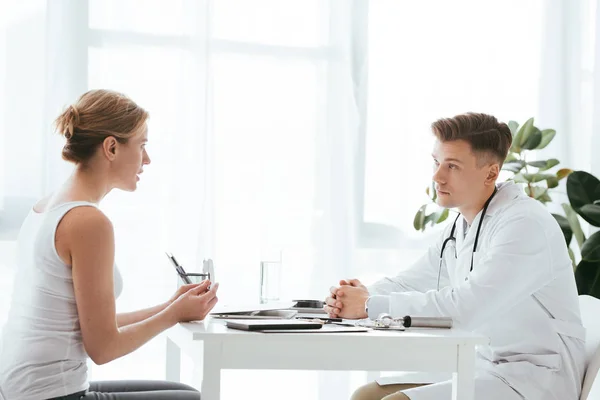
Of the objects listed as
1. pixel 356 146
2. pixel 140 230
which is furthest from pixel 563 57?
pixel 140 230

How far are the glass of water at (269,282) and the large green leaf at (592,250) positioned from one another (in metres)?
1.52

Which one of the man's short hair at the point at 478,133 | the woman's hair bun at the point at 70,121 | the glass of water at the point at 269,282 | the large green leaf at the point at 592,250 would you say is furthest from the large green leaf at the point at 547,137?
the woman's hair bun at the point at 70,121

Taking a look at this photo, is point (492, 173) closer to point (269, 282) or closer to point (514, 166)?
point (269, 282)

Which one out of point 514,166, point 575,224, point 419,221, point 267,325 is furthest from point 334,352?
point 575,224

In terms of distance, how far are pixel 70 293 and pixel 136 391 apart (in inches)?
17.4

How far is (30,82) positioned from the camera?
3.12m

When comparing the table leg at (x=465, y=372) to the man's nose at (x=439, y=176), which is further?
the man's nose at (x=439, y=176)

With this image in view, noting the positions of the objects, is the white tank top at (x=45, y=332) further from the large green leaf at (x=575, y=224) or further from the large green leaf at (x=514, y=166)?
the large green leaf at (x=575, y=224)

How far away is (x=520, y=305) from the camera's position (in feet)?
6.68

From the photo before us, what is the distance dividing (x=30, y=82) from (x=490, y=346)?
2132mm

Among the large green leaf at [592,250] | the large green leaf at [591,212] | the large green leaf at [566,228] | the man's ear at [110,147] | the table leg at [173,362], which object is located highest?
the man's ear at [110,147]

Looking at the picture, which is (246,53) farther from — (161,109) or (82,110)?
(82,110)

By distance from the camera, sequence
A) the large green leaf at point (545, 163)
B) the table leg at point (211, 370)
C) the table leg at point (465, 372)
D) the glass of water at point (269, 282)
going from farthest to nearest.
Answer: the large green leaf at point (545, 163), the glass of water at point (269, 282), the table leg at point (465, 372), the table leg at point (211, 370)

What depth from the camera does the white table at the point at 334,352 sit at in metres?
1.56
